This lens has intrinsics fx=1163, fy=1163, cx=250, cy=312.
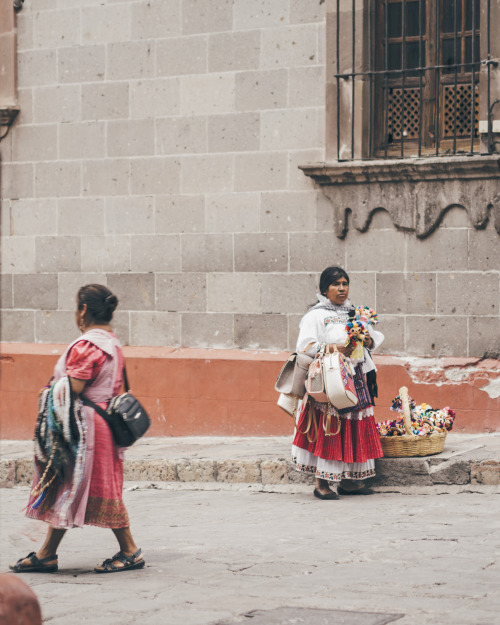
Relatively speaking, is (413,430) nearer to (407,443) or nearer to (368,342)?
(407,443)

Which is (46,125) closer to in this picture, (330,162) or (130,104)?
(130,104)

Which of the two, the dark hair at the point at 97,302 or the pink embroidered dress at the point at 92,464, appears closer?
the pink embroidered dress at the point at 92,464

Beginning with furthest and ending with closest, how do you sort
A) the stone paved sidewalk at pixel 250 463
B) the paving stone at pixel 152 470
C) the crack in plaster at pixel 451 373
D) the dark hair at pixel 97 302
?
1. the crack in plaster at pixel 451 373
2. the paving stone at pixel 152 470
3. the stone paved sidewalk at pixel 250 463
4. the dark hair at pixel 97 302

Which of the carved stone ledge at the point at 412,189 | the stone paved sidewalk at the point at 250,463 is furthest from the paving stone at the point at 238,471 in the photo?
the carved stone ledge at the point at 412,189

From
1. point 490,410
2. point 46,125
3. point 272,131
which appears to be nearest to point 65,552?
point 490,410

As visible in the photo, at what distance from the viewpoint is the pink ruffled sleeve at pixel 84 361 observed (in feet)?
20.4

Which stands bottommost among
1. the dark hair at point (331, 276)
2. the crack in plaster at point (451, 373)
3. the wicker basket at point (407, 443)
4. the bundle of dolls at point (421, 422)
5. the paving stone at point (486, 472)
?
the paving stone at point (486, 472)

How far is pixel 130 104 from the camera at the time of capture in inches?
439

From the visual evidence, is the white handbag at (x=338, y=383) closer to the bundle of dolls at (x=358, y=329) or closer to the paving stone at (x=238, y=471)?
the bundle of dolls at (x=358, y=329)

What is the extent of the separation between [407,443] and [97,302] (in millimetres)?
3129

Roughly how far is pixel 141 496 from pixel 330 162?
3391mm

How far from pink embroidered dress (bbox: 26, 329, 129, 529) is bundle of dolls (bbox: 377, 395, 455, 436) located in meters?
3.00

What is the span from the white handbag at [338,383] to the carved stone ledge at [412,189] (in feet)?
7.57

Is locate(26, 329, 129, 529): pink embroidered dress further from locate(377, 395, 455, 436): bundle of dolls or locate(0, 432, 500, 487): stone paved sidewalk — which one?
locate(377, 395, 455, 436): bundle of dolls
